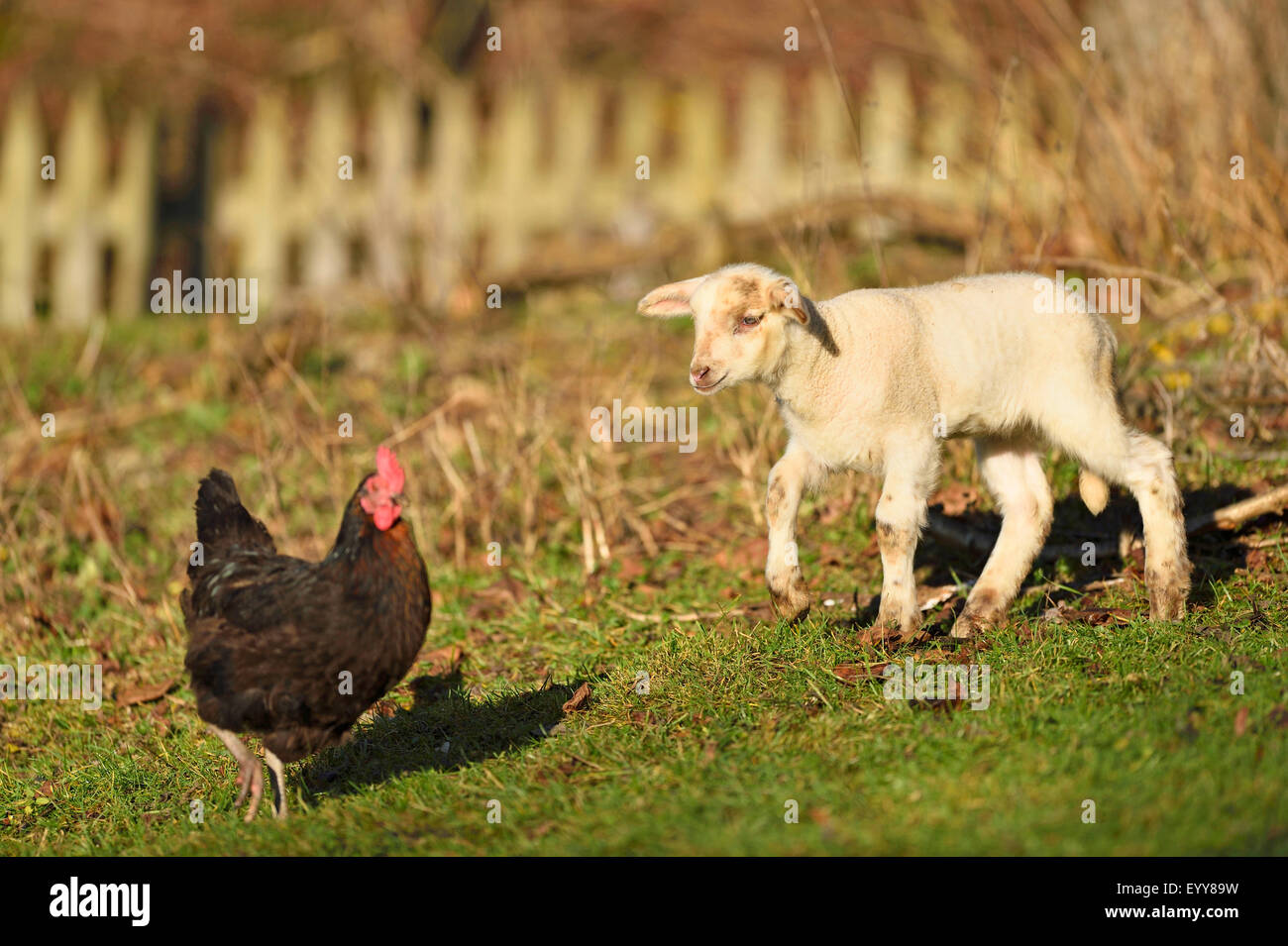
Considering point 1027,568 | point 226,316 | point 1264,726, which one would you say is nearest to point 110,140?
point 226,316

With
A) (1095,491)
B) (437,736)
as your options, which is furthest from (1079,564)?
(437,736)

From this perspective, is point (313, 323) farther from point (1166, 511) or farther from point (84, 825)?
point (1166, 511)

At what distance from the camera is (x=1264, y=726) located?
13.9 feet

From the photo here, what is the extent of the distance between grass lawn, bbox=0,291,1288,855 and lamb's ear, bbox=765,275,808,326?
136 cm

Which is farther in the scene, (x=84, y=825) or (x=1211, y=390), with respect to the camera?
(x=1211, y=390)

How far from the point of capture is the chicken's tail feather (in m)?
5.55

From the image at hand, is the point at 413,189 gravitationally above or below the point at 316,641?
above

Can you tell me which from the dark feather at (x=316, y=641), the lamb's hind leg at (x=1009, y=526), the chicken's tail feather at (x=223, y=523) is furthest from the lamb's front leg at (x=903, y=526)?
the chicken's tail feather at (x=223, y=523)

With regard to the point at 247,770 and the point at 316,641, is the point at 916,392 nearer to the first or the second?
the point at 316,641

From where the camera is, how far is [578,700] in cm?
547

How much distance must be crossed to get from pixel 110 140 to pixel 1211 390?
14.8 metres

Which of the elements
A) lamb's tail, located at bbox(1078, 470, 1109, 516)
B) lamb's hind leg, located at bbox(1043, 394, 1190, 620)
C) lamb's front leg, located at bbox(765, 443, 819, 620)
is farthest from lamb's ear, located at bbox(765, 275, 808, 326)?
lamb's tail, located at bbox(1078, 470, 1109, 516)

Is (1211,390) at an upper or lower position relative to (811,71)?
lower

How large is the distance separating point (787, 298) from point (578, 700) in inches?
72.5
